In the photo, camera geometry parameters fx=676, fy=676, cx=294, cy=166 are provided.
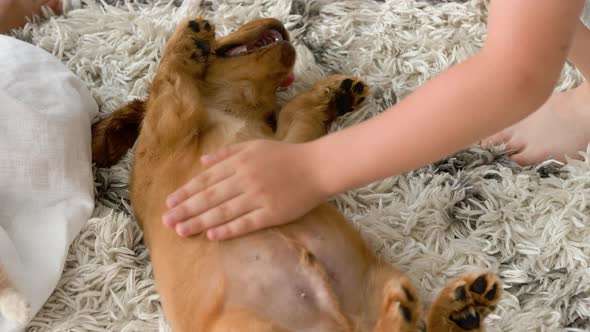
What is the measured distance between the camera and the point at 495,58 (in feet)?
3.18

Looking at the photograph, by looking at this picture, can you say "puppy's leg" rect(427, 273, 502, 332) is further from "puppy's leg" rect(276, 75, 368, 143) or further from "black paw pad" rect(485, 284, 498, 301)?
"puppy's leg" rect(276, 75, 368, 143)

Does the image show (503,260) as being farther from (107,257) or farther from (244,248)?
(107,257)

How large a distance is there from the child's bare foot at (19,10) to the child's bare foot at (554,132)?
4.37ft

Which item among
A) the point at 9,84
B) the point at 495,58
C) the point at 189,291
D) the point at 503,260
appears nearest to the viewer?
the point at 495,58

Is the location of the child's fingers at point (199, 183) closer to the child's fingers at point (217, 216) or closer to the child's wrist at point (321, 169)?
the child's fingers at point (217, 216)

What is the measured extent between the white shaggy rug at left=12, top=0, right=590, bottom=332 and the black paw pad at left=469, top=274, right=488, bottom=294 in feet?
0.46

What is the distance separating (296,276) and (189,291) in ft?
0.67

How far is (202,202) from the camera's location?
4.25ft

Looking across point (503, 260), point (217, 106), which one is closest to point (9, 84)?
point (217, 106)

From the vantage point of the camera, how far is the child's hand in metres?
1.25

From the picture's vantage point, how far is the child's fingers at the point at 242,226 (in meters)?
1.26

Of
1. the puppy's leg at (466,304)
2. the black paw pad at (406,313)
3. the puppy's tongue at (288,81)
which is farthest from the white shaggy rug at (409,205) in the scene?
the black paw pad at (406,313)

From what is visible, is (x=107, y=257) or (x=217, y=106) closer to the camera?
(x=107, y=257)

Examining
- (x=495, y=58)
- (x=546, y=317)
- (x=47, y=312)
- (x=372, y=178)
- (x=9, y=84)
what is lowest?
(x=47, y=312)
